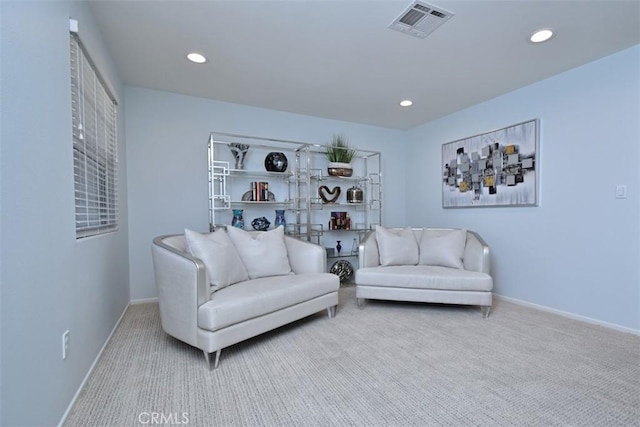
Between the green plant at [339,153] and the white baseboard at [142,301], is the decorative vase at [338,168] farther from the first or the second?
the white baseboard at [142,301]

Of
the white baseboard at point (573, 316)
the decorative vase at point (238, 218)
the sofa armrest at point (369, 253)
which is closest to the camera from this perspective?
the white baseboard at point (573, 316)

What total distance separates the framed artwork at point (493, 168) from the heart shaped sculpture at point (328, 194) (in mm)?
1477

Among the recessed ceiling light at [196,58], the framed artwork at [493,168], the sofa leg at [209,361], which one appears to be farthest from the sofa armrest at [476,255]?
the recessed ceiling light at [196,58]

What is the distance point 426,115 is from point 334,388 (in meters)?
3.62

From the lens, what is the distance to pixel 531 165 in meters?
3.02

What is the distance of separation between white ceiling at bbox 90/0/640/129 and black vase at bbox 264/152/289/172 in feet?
2.12

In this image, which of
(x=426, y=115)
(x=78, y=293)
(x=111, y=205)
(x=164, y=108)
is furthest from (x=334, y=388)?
Result: (x=426, y=115)

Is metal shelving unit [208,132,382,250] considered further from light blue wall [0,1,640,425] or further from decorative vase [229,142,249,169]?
light blue wall [0,1,640,425]

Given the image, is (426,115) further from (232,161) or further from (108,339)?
(108,339)

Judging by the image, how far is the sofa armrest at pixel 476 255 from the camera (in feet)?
9.39

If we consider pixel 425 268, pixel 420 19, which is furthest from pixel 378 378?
pixel 420 19

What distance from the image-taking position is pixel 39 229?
1192 millimetres

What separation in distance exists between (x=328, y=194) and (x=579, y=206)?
104 inches

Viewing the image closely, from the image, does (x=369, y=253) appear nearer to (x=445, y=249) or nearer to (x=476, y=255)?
(x=445, y=249)
